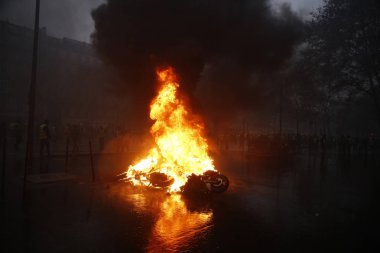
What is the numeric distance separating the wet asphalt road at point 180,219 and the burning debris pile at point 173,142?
91 centimetres

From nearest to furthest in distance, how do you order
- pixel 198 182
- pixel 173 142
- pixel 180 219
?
pixel 180 219, pixel 198 182, pixel 173 142

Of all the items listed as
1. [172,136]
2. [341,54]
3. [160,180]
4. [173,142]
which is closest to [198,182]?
[160,180]

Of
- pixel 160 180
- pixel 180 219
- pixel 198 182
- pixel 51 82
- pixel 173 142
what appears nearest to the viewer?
pixel 180 219

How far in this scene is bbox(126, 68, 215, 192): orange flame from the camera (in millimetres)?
10531

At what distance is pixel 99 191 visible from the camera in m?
8.95

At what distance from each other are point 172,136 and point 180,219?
4703 millimetres

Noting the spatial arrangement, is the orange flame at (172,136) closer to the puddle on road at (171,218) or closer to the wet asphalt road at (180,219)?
the wet asphalt road at (180,219)

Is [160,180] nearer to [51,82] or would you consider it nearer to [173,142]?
[173,142]

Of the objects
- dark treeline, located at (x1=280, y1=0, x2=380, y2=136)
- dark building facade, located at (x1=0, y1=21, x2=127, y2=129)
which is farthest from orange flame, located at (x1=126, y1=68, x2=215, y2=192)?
dark building facade, located at (x1=0, y1=21, x2=127, y2=129)

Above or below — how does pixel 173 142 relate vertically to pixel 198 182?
above

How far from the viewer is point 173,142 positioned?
1090cm

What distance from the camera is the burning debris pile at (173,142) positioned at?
10.2 meters

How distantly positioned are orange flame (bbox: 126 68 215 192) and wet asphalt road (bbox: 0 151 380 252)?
1.21 meters

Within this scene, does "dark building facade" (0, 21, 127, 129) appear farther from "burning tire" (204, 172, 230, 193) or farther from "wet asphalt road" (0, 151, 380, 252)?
"wet asphalt road" (0, 151, 380, 252)
